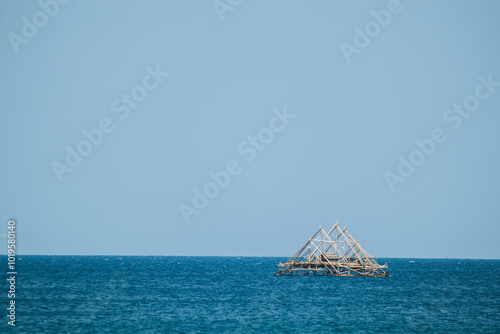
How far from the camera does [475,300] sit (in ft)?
222

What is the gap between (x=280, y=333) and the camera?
44750mm

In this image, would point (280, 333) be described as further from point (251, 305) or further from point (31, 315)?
point (31, 315)

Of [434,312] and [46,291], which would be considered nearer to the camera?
[434,312]

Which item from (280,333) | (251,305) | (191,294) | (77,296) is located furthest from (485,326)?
(77,296)

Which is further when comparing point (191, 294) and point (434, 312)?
point (191, 294)

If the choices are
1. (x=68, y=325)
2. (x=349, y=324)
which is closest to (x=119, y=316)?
(x=68, y=325)

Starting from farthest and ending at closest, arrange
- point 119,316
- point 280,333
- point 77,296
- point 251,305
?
1. point 77,296
2. point 251,305
3. point 119,316
4. point 280,333

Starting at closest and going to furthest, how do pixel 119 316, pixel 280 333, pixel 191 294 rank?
1. pixel 280 333
2. pixel 119 316
3. pixel 191 294

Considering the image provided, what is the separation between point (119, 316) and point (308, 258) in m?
53.5

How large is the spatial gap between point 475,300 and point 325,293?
56.6 ft

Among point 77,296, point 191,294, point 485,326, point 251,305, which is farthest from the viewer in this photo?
point 191,294

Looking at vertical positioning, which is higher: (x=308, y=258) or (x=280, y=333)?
(x=308, y=258)

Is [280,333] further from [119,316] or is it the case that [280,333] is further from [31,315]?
[31,315]

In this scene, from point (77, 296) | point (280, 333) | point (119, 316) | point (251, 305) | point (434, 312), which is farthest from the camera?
point (77, 296)
